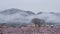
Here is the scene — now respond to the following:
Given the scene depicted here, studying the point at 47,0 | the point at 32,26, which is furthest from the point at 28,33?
the point at 47,0

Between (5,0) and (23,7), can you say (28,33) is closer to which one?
(23,7)

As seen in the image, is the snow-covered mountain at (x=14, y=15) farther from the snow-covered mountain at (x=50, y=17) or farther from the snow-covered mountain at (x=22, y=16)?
the snow-covered mountain at (x=50, y=17)

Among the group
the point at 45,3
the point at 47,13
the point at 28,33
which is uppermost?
the point at 45,3

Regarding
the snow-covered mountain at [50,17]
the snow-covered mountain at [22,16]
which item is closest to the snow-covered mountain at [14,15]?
the snow-covered mountain at [22,16]

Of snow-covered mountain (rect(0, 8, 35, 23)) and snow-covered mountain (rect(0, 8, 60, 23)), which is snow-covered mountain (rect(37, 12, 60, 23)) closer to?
snow-covered mountain (rect(0, 8, 60, 23))

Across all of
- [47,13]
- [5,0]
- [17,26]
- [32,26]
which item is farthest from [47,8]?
[5,0]

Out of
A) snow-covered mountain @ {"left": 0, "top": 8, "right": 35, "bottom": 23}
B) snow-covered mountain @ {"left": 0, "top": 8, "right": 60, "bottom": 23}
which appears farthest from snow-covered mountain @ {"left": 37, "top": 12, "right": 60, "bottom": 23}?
snow-covered mountain @ {"left": 0, "top": 8, "right": 35, "bottom": 23}

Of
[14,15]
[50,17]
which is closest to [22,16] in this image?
[14,15]

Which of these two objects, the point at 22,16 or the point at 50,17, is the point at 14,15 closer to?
the point at 22,16

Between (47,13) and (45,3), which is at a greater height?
(45,3)

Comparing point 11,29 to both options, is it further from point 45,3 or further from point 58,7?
point 58,7
